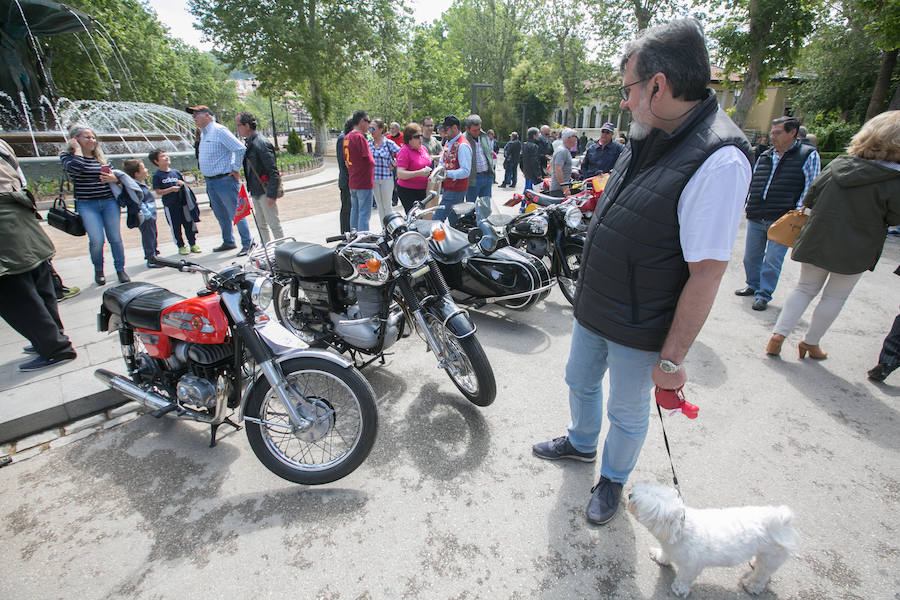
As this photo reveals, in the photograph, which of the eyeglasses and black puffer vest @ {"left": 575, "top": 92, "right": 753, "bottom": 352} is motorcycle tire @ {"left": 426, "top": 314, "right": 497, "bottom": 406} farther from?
the eyeglasses

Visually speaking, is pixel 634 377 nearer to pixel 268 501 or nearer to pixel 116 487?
pixel 268 501

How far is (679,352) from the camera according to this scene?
164 cm

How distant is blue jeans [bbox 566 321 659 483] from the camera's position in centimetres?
189

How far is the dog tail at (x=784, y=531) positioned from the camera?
1.60m

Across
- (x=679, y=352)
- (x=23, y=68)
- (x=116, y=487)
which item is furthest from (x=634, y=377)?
(x=23, y=68)

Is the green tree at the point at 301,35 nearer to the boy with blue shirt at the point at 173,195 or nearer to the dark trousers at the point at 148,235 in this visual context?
the boy with blue shirt at the point at 173,195

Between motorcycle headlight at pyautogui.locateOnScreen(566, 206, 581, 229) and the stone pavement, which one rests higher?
motorcycle headlight at pyautogui.locateOnScreen(566, 206, 581, 229)

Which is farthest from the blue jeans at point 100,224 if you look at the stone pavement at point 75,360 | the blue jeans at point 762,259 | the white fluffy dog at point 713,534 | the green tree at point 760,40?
the green tree at point 760,40

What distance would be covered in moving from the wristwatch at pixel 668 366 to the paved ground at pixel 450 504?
2.90ft

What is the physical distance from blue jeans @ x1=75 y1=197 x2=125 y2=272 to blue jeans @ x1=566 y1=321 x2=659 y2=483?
218 inches

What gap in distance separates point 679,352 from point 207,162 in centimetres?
647

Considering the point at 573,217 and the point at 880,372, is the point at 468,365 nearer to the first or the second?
the point at 573,217

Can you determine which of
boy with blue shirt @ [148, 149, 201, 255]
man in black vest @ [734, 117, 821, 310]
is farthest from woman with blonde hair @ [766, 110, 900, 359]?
boy with blue shirt @ [148, 149, 201, 255]

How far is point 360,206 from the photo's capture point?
22.5ft
